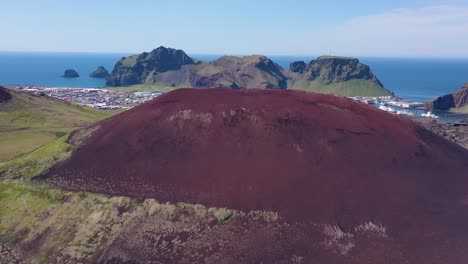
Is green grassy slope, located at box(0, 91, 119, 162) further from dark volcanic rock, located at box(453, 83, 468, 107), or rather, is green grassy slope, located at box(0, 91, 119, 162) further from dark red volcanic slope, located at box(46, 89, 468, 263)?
dark volcanic rock, located at box(453, 83, 468, 107)

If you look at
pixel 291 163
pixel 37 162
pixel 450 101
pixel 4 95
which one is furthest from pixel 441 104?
pixel 37 162

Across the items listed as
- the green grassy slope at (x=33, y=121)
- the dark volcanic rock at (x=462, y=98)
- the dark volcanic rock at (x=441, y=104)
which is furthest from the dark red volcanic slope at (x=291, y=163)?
the dark volcanic rock at (x=462, y=98)

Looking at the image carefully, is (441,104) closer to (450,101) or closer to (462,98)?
(450,101)

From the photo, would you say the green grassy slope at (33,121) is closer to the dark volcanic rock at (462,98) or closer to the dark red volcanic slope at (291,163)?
the dark red volcanic slope at (291,163)

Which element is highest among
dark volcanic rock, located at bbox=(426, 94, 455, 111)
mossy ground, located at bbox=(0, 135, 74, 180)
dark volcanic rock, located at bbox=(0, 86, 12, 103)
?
dark volcanic rock, located at bbox=(0, 86, 12, 103)

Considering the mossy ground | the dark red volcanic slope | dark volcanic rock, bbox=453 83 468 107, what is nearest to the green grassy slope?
the mossy ground

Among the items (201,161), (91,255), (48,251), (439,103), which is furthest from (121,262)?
(439,103)

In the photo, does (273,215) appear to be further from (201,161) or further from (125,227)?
(125,227)
